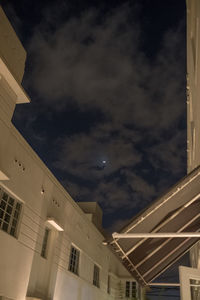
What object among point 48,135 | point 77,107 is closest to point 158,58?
point 77,107

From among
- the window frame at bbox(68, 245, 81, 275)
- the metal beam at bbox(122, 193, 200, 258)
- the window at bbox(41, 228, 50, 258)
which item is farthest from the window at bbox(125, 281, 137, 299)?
the metal beam at bbox(122, 193, 200, 258)

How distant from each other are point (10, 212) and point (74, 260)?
16.5 feet

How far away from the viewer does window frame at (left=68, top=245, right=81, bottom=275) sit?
11.0 metres

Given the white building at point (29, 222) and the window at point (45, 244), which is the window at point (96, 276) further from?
the window at point (45, 244)

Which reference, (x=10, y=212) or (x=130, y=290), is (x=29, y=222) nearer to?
(x=10, y=212)

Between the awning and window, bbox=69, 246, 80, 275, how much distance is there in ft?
12.1

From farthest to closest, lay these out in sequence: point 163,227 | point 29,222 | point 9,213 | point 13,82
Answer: point 29,222
point 9,213
point 13,82
point 163,227

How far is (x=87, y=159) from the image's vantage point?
279ft

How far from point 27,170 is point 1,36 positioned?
11.6ft

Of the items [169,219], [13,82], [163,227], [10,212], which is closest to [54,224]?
[10,212]

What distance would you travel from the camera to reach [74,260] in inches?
452

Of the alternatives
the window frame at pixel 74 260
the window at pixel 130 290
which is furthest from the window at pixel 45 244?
the window at pixel 130 290

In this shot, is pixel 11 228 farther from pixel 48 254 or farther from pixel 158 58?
pixel 158 58

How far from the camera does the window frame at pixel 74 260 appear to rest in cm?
1104
